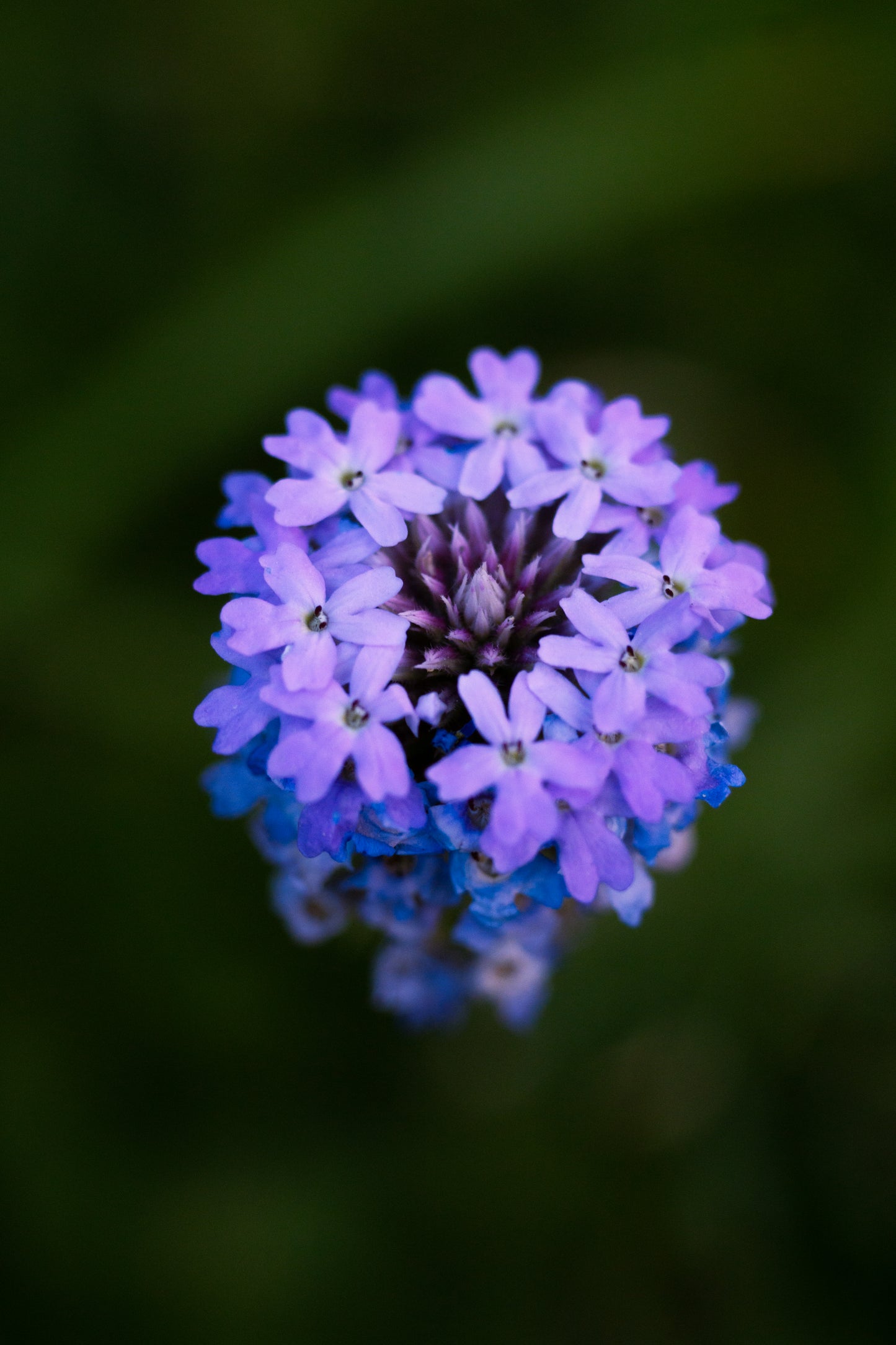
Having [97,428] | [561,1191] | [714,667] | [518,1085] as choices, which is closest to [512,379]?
[714,667]

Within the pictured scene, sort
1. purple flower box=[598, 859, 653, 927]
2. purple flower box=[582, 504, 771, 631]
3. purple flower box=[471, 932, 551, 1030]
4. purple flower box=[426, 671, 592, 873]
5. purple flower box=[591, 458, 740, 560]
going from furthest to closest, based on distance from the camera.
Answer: purple flower box=[471, 932, 551, 1030], purple flower box=[598, 859, 653, 927], purple flower box=[591, 458, 740, 560], purple flower box=[582, 504, 771, 631], purple flower box=[426, 671, 592, 873]

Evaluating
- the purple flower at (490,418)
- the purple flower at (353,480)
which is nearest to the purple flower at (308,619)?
the purple flower at (353,480)

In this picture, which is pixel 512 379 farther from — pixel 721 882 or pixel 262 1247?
pixel 262 1247

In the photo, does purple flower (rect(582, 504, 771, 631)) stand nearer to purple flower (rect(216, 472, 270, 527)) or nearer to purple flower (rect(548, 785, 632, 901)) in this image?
purple flower (rect(548, 785, 632, 901))

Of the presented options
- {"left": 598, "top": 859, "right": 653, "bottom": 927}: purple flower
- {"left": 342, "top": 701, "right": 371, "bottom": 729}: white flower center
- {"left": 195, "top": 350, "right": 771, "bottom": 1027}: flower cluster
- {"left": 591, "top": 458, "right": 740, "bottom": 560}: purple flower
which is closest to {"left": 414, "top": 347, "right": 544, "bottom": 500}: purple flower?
{"left": 195, "top": 350, "right": 771, "bottom": 1027}: flower cluster

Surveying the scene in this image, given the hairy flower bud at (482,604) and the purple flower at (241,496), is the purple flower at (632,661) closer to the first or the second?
the hairy flower bud at (482,604)

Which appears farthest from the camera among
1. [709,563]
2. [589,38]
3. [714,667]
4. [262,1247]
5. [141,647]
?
[589,38]
